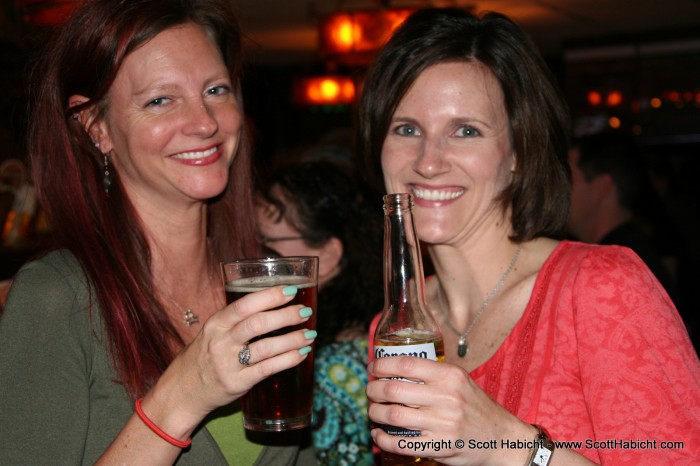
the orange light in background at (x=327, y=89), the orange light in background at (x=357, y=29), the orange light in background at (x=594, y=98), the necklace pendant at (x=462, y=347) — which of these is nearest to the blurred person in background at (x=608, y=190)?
the orange light in background at (x=357, y=29)

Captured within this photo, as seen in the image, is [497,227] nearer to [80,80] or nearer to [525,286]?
[525,286]

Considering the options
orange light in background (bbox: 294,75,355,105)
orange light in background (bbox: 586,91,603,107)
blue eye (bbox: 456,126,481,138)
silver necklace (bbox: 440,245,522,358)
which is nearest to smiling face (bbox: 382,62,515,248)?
blue eye (bbox: 456,126,481,138)

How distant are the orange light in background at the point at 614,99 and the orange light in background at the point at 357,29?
5734mm

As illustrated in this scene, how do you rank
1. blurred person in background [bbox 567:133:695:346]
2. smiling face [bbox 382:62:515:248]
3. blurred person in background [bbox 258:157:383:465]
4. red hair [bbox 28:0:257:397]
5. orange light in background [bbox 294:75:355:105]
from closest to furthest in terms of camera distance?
red hair [bbox 28:0:257:397], smiling face [bbox 382:62:515:248], blurred person in background [bbox 258:157:383:465], blurred person in background [bbox 567:133:695:346], orange light in background [bbox 294:75:355:105]

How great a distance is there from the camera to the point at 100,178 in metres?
2.01

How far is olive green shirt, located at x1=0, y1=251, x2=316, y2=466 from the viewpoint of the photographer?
156 centimetres

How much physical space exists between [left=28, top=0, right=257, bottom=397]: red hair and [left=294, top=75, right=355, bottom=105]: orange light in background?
662 centimetres

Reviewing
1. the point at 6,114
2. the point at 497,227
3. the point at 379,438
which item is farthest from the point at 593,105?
the point at 379,438

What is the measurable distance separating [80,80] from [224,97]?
1.23ft

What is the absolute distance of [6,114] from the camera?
169 inches

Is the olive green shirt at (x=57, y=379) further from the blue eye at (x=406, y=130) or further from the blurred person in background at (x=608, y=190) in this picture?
the blurred person in background at (x=608, y=190)

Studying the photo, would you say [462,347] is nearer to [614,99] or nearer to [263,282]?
[263,282]

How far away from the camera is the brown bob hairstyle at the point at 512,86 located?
79.3 inches

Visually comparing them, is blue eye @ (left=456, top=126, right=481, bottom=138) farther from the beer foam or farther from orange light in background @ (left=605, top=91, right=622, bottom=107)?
orange light in background @ (left=605, top=91, right=622, bottom=107)
